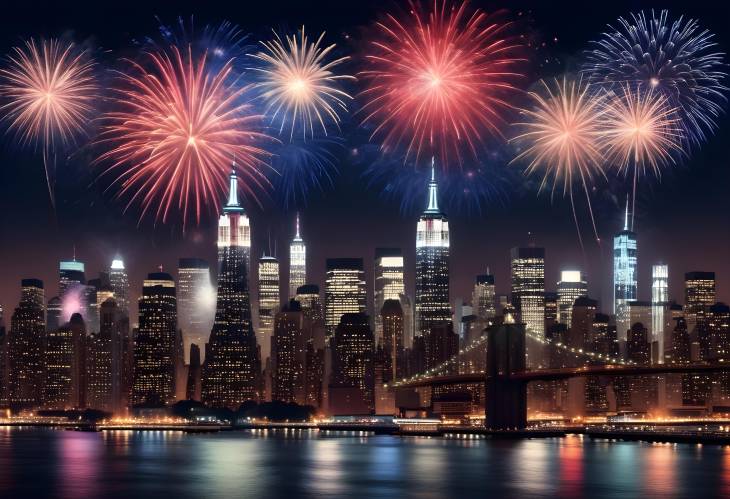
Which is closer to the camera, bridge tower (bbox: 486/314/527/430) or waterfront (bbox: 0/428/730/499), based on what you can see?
waterfront (bbox: 0/428/730/499)

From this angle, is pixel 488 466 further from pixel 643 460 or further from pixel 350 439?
pixel 350 439

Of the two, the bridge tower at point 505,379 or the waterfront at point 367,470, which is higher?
the bridge tower at point 505,379

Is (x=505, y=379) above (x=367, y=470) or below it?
above

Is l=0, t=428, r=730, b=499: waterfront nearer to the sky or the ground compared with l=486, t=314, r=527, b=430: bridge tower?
nearer to the ground

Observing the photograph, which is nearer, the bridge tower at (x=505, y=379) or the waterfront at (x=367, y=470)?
the waterfront at (x=367, y=470)

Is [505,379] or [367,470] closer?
[367,470]
